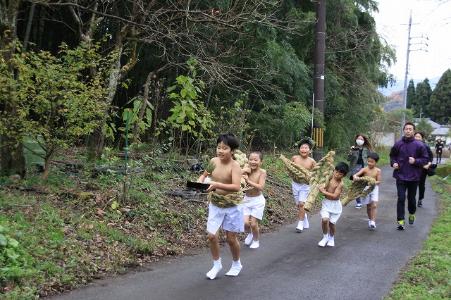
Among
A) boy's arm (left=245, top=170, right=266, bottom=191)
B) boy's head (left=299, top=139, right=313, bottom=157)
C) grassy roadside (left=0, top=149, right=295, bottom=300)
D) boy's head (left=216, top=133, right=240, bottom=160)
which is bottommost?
grassy roadside (left=0, top=149, right=295, bottom=300)

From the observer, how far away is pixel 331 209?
8289 mm

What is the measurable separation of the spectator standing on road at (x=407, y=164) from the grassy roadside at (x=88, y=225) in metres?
2.36

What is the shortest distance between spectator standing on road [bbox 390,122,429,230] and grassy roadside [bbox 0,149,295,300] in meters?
2.36

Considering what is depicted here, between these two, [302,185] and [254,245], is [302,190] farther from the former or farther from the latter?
[254,245]

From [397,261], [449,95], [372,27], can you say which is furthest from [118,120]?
[449,95]

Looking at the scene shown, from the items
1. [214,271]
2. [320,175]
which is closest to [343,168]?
[320,175]

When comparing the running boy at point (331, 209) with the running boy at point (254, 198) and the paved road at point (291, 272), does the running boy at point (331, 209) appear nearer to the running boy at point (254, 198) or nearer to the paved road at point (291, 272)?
the paved road at point (291, 272)

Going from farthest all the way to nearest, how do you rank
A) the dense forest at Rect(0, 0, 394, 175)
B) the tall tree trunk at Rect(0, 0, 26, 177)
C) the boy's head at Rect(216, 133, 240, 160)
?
the tall tree trunk at Rect(0, 0, 26, 177) → the dense forest at Rect(0, 0, 394, 175) → the boy's head at Rect(216, 133, 240, 160)

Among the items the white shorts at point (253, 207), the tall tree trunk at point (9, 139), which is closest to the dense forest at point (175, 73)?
the tall tree trunk at point (9, 139)

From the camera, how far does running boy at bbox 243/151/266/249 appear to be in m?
7.80

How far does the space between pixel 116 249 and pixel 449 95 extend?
80.8 meters

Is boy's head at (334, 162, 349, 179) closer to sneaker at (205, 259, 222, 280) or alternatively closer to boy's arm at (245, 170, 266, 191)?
boy's arm at (245, 170, 266, 191)

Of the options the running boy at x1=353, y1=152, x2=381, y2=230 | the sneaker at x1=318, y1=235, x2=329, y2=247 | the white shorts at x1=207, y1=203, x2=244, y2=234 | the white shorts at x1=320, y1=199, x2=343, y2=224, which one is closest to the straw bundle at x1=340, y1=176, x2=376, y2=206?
the running boy at x1=353, y1=152, x2=381, y2=230

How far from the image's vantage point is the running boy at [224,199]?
606 cm
